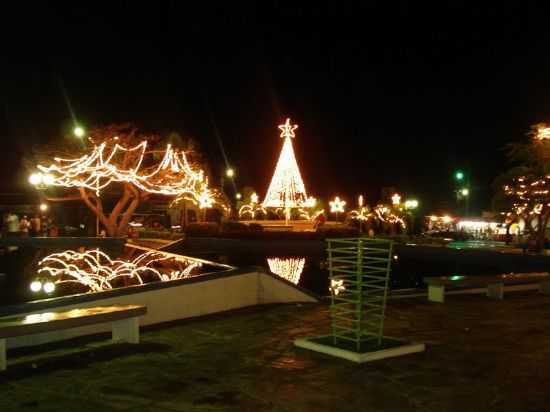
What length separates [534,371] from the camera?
6.97 m

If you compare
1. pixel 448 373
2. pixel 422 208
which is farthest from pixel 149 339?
pixel 422 208

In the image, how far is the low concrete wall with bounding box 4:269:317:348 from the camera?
826 cm

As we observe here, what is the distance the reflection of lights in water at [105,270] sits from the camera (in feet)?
37.3

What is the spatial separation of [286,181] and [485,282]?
27707 mm

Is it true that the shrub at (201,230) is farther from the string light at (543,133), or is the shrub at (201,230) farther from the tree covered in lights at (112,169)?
the string light at (543,133)

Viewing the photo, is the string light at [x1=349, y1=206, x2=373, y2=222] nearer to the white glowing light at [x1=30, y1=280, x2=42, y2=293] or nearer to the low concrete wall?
the low concrete wall

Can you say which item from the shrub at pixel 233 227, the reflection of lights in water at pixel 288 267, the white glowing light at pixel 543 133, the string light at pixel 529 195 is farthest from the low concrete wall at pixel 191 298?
the shrub at pixel 233 227

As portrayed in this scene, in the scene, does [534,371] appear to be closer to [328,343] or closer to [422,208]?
[328,343]

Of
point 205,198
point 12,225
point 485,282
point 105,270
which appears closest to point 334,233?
point 205,198

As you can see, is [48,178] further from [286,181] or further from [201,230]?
[286,181]

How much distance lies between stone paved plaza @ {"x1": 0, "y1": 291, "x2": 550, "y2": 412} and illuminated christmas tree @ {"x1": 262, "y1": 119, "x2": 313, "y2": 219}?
97.8 ft

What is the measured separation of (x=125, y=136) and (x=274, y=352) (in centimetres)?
2295

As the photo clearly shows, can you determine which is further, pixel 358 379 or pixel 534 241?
pixel 534 241

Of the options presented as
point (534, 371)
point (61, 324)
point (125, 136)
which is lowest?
point (534, 371)
